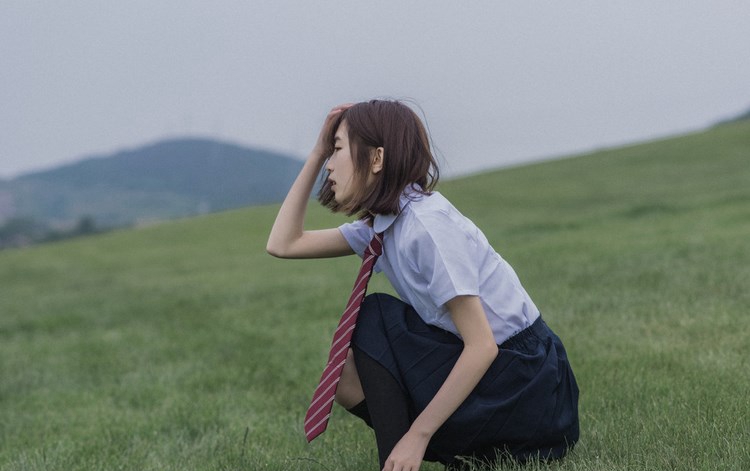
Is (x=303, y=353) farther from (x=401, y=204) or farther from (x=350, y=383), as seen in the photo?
(x=401, y=204)

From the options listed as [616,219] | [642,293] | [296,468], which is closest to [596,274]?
[642,293]

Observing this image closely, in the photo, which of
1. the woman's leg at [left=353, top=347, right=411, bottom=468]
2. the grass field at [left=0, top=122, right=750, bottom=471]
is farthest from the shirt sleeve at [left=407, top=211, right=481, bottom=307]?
the grass field at [left=0, top=122, right=750, bottom=471]

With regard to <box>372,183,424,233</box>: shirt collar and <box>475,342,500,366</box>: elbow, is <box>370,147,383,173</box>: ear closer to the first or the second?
<box>372,183,424,233</box>: shirt collar

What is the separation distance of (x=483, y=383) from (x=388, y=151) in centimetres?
89

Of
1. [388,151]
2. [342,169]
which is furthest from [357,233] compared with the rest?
[388,151]

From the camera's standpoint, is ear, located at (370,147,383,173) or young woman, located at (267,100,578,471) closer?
young woman, located at (267,100,578,471)

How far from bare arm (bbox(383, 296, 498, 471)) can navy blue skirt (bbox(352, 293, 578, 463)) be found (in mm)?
130

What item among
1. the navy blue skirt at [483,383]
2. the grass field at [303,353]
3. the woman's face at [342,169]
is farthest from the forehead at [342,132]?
the grass field at [303,353]

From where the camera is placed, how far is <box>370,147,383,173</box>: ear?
2939 mm

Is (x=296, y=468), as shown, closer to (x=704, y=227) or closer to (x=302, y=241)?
(x=302, y=241)

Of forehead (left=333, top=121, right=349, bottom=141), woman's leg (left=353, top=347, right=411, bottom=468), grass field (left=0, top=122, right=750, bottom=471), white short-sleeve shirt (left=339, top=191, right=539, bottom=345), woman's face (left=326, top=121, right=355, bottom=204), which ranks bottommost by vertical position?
grass field (left=0, top=122, right=750, bottom=471)

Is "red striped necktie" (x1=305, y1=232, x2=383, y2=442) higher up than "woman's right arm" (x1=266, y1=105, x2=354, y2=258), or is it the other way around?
"woman's right arm" (x1=266, y1=105, x2=354, y2=258)

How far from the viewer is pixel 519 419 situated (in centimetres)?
299

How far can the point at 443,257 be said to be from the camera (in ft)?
8.96
